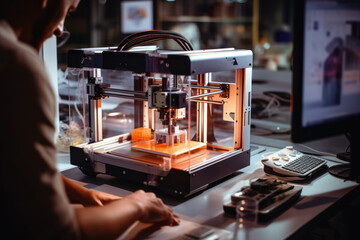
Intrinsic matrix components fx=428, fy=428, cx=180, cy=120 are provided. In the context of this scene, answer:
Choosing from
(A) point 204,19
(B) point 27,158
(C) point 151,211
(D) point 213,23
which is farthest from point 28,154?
(D) point 213,23

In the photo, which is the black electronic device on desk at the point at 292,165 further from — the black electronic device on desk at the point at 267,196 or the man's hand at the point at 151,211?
the man's hand at the point at 151,211

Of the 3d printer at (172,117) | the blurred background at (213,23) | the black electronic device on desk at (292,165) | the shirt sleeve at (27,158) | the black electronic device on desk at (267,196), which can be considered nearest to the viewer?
the shirt sleeve at (27,158)

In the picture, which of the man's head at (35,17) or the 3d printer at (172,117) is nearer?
the man's head at (35,17)

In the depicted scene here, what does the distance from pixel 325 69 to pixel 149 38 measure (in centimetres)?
59

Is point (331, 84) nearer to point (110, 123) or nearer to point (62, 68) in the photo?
point (110, 123)

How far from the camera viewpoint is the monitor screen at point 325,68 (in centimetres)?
110

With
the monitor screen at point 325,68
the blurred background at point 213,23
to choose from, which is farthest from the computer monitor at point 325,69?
the blurred background at point 213,23

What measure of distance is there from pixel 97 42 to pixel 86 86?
504cm

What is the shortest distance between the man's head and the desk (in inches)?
22.7

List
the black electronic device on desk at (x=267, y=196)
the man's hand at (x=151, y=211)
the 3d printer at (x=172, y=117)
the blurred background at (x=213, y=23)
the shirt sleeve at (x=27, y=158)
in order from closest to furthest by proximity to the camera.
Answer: the shirt sleeve at (x=27, y=158) → the man's hand at (x=151, y=211) → the black electronic device on desk at (x=267, y=196) → the 3d printer at (x=172, y=117) → the blurred background at (x=213, y=23)

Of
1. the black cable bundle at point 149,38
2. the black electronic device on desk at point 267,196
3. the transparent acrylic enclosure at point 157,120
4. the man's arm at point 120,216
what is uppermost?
the black cable bundle at point 149,38

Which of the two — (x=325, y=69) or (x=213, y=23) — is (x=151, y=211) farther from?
(x=213, y=23)

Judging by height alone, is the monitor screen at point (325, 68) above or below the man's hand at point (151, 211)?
above

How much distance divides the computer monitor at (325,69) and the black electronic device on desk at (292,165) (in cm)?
21
